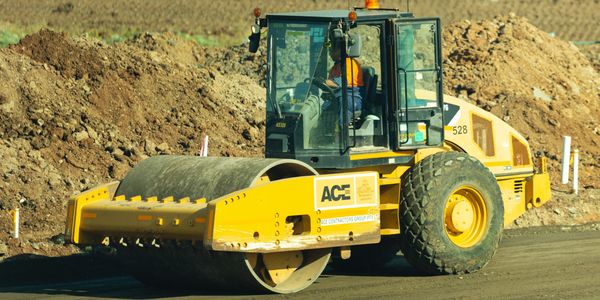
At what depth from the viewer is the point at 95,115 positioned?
19844 millimetres

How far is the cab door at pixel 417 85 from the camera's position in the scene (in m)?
12.9

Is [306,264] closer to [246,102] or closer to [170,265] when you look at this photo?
[170,265]

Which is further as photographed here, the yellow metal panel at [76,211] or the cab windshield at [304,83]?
the cab windshield at [304,83]

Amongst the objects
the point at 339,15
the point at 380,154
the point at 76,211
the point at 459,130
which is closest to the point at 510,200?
the point at 459,130

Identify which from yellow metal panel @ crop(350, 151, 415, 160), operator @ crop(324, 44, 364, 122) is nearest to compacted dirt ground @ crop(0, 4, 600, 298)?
yellow metal panel @ crop(350, 151, 415, 160)

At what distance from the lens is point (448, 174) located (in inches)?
509

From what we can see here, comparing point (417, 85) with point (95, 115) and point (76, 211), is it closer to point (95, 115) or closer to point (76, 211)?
point (76, 211)

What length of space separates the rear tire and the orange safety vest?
3.67ft

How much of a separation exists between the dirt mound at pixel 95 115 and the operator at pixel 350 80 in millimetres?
5632

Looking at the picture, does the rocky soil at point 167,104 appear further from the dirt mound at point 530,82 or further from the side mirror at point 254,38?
the side mirror at point 254,38

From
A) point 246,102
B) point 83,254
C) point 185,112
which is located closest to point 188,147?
point 185,112

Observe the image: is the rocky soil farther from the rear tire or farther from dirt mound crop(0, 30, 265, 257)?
the rear tire

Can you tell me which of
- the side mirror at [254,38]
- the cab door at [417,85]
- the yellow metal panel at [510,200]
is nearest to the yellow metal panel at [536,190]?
the yellow metal panel at [510,200]

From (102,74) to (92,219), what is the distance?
875cm
